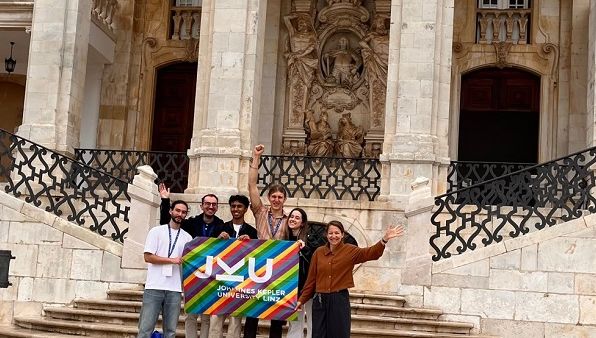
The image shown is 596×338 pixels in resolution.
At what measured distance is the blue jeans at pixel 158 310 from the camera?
1044 centimetres

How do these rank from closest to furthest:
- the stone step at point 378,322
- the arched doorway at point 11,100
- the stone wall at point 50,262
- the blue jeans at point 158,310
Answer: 1. the blue jeans at point 158,310
2. the stone step at point 378,322
3. the stone wall at point 50,262
4. the arched doorway at point 11,100

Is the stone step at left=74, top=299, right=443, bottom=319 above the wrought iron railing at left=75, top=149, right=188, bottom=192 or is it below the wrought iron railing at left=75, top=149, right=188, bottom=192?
below

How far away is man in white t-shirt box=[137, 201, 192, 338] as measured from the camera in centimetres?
1045

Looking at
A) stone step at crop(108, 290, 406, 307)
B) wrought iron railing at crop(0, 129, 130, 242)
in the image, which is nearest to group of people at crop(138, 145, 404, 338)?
stone step at crop(108, 290, 406, 307)

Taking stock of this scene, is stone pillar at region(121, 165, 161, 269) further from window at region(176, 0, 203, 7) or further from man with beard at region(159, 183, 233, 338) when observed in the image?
window at region(176, 0, 203, 7)

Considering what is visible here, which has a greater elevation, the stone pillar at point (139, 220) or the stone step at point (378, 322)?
the stone pillar at point (139, 220)

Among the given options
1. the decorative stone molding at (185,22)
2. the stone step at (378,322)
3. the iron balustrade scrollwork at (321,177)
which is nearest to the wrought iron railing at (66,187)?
the stone step at (378,322)

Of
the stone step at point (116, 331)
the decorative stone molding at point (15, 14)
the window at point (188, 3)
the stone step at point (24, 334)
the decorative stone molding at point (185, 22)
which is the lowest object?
the stone step at point (24, 334)

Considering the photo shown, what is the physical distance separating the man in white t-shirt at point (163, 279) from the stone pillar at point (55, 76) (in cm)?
804

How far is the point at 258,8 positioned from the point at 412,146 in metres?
3.76

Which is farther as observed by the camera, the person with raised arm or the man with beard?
the man with beard

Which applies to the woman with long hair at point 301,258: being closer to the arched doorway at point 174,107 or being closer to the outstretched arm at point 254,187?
the outstretched arm at point 254,187

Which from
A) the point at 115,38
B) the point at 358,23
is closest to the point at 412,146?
the point at 358,23

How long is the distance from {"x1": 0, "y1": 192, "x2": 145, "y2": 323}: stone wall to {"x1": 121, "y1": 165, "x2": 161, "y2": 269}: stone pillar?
0.15 meters
